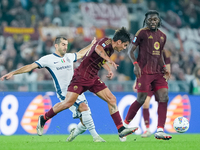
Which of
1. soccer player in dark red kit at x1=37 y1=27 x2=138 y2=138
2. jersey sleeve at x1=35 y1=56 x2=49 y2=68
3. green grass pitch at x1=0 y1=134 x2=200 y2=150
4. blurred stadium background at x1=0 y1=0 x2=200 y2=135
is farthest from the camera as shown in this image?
blurred stadium background at x1=0 y1=0 x2=200 y2=135

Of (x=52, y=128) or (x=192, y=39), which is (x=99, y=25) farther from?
(x=52, y=128)

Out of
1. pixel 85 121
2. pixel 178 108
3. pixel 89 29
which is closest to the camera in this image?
pixel 85 121

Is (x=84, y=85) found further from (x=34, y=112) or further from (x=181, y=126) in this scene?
(x=34, y=112)

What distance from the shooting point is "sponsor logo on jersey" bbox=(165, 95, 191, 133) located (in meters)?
10.5

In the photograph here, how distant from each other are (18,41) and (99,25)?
3.71 meters

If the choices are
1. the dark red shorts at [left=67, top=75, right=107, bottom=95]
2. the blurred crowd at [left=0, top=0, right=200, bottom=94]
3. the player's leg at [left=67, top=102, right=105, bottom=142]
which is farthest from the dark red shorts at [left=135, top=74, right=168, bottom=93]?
the blurred crowd at [left=0, top=0, right=200, bottom=94]

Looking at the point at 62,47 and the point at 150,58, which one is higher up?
the point at 62,47

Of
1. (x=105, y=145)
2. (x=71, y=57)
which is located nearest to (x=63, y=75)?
(x=71, y=57)

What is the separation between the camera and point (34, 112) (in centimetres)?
1019

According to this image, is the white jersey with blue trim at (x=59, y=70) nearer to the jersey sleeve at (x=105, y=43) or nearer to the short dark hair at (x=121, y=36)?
the jersey sleeve at (x=105, y=43)

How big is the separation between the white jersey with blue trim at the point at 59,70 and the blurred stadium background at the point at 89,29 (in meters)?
3.40

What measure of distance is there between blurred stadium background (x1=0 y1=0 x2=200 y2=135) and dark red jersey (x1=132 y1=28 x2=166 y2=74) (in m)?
4.17

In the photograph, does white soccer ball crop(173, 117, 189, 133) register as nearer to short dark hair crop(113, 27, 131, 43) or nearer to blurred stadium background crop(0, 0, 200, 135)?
short dark hair crop(113, 27, 131, 43)

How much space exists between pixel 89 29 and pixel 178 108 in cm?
595
